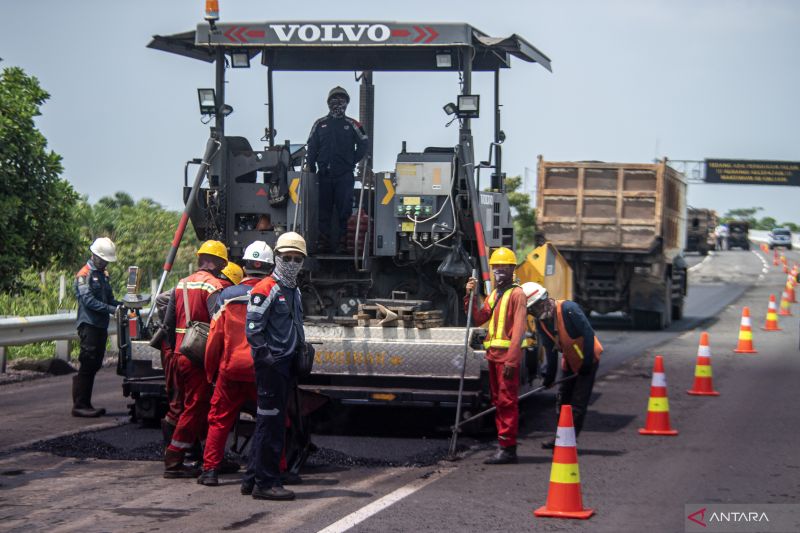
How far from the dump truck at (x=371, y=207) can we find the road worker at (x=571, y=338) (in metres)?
0.59

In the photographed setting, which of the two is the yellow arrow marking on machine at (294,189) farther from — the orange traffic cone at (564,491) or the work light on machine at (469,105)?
the orange traffic cone at (564,491)

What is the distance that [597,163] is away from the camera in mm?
25281

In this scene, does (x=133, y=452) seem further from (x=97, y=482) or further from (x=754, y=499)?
(x=754, y=499)

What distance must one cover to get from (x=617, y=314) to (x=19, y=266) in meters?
20.0

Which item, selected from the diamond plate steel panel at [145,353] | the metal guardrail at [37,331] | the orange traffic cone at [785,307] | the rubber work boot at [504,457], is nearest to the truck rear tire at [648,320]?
the orange traffic cone at [785,307]

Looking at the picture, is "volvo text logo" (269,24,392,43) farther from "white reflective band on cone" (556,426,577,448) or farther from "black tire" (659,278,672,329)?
"black tire" (659,278,672,329)

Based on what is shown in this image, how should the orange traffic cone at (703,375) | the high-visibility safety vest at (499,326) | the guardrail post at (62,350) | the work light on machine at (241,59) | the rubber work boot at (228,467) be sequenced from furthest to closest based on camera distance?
1. the guardrail post at (62,350)
2. the orange traffic cone at (703,375)
3. the work light on machine at (241,59)
4. the high-visibility safety vest at (499,326)
5. the rubber work boot at (228,467)

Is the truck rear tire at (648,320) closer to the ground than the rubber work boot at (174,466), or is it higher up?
higher up

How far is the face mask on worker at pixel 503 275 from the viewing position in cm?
1050

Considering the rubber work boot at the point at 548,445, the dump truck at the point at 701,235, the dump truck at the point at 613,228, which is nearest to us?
the rubber work boot at the point at 548,445

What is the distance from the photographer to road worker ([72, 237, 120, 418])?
12359mm

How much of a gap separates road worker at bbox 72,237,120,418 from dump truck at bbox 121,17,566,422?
1.03 meters

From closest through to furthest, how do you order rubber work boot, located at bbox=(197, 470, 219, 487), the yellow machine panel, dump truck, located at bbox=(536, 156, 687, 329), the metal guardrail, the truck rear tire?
rubber work boot, located at bbox=(197, 470, 219, 487), the yellow machine panel, the metal guardrail, dump truck, located at bbox=(536, 156, 687, 329), the truck rear tire

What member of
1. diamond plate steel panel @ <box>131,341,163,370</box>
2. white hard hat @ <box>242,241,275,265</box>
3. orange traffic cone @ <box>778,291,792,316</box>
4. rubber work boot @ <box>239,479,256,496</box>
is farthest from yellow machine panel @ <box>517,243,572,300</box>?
orange traffic cone @ <box>778,291,792,316</box>
